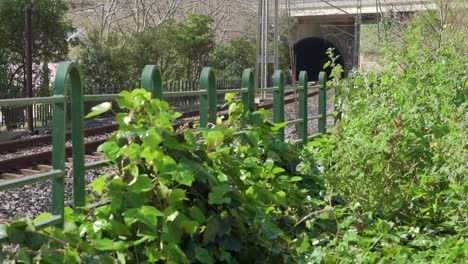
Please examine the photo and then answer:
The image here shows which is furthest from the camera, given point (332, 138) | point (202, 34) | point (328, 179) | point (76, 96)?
point (202, 34)

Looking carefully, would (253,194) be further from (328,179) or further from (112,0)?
(112,0)

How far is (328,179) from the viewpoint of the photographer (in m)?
6.86

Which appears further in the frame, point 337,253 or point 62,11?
point 62,11

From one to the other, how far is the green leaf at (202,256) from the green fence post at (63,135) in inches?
29.4

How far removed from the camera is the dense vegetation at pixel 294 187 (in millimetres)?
4027

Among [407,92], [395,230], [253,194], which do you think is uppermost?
[407,92]

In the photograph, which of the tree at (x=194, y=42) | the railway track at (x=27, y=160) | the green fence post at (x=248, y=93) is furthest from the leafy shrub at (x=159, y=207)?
the tree at (x=194, y=42)

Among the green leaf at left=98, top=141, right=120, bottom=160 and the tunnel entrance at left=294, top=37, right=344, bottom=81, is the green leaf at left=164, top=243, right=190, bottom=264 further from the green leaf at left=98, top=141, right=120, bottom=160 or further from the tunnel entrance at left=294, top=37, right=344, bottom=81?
the tunnel entrance at left=294, top=37, right=344, bottom=81

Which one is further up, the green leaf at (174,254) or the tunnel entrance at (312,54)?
the tunnel entrance at (312,54)

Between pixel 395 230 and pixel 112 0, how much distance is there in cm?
3129

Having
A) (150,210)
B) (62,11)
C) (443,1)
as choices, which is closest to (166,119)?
(150,210)

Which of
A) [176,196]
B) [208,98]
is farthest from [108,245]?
[208,98]

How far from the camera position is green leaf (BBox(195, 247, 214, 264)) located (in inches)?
165

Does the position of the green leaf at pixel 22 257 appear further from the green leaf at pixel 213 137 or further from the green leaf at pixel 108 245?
the green leaf at pixel 213 137
